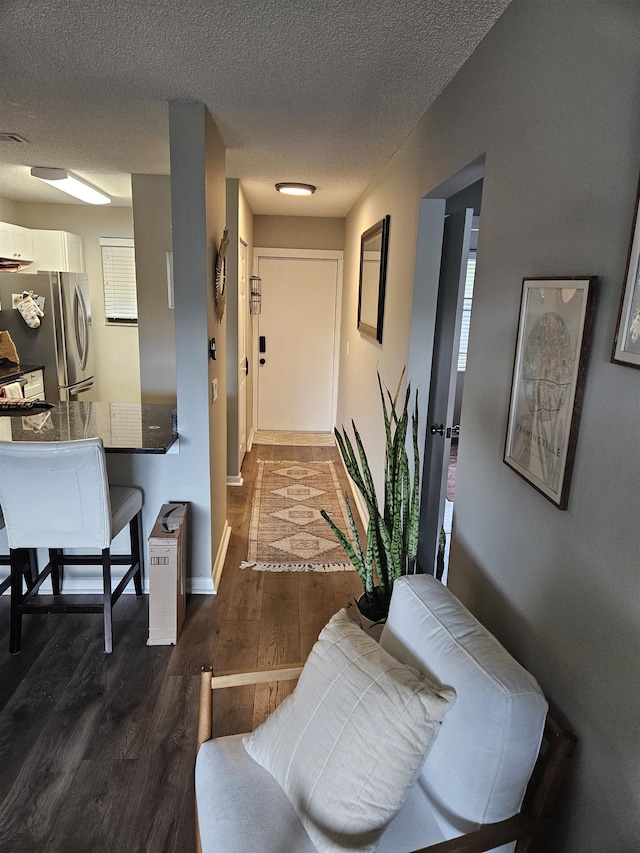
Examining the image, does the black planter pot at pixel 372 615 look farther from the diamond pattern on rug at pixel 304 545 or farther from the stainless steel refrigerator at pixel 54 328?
the stainless steel refrigerator at pixel 54 328

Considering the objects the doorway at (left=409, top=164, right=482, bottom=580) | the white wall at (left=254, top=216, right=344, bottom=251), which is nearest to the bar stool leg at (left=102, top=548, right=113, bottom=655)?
the doorway at (left=409, top=164, right=482, bottom=580)

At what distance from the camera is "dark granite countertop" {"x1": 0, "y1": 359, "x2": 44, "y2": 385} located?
160 inches

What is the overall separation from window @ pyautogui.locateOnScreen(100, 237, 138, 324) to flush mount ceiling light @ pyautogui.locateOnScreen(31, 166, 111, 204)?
73 centimetres

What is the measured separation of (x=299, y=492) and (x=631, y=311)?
3.57m

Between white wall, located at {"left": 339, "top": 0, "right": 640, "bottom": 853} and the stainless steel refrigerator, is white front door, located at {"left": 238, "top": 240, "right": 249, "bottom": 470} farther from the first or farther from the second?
white wall, located at {"left": 339, "top": 0, "right": 640, "bottom": 853}

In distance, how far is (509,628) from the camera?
138 centimetres

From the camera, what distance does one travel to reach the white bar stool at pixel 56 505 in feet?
6.75

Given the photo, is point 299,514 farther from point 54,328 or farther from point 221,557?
point 54,328

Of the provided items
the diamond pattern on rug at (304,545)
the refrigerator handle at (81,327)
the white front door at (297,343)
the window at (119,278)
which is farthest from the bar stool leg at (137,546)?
the white front door at (297,343)

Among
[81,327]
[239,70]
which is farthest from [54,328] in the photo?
[239,70]

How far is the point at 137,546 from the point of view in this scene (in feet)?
8.75

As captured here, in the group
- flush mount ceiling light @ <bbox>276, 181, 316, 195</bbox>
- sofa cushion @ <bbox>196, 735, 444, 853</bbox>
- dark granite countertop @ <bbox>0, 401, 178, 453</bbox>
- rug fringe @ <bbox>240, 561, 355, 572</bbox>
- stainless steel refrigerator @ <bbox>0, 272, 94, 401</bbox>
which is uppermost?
flush mount ceiling light @ <bbox>276, 181, 316, 195</bbox>

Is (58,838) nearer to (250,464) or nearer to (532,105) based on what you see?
(532,105)

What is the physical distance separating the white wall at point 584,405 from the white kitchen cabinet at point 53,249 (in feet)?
14.2
